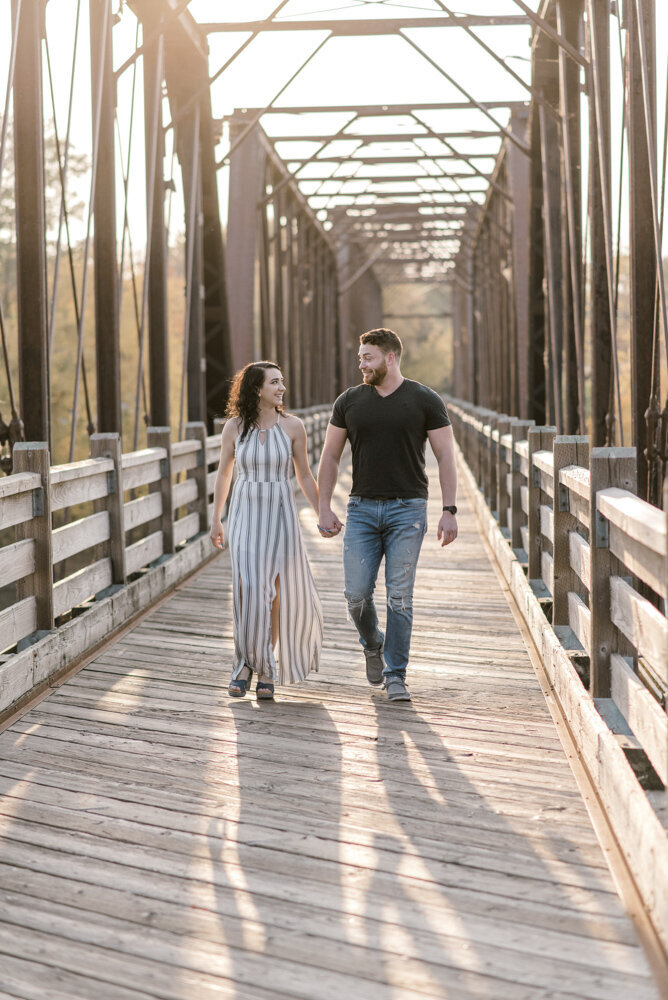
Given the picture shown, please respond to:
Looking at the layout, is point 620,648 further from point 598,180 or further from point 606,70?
point 606,70

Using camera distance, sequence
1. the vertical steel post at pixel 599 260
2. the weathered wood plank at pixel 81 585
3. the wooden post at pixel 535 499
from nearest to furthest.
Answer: the weathered wood plank at pixel 81 585 < the wooden post at pixel 535 499 < the vertical steel post at pixel 599 260

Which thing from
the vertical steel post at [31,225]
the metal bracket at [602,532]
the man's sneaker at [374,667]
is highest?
the vertical steel post at [31,225]

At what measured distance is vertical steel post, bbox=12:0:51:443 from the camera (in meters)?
6.12

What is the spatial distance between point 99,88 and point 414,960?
6.41 meters

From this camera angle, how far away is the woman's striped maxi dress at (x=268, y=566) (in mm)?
4973

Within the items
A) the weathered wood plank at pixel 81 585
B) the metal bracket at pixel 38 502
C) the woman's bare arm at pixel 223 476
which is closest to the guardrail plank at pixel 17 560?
the metal bracket at pixel 38 502

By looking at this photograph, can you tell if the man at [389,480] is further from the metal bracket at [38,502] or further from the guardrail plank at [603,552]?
the metal bracket at [38,502]

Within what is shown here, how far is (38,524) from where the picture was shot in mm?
5211

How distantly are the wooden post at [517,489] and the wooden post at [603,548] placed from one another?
411 centimetres

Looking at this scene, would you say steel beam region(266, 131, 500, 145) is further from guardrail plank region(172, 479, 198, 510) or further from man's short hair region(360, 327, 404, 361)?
man's short hair region(360, 327, 404, 361)

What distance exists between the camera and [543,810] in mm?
3602

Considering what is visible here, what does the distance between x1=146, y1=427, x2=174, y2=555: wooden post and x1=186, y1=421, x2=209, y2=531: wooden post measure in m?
1.31

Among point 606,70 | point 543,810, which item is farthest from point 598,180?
point 543,810

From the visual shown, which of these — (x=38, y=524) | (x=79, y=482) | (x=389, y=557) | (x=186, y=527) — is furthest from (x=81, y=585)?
(x=186, y=527)
